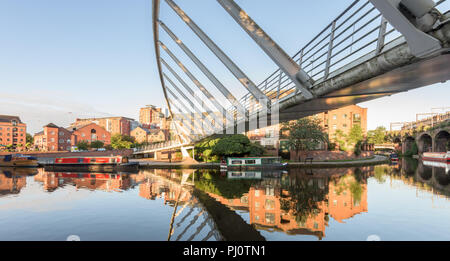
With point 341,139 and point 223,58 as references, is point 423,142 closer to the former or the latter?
point 341,139

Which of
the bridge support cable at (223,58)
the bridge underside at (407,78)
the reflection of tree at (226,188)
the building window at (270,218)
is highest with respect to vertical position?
the bridge support cable at (223,58)

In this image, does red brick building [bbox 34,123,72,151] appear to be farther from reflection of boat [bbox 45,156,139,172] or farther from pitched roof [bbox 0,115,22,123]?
reflection of boat [bbox 45,156,139,172]

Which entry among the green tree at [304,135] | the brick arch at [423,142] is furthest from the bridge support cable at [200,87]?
the brick arch at [423,142]

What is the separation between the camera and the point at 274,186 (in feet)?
57.4

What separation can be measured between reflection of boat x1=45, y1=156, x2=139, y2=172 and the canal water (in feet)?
42.8

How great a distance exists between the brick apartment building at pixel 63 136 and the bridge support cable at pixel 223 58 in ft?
240

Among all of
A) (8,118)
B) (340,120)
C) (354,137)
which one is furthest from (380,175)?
(8,118)

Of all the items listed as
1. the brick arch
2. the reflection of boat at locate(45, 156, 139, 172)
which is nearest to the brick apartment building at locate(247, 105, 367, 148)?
the reflection of boat at locate(45, 156, 139, 172)

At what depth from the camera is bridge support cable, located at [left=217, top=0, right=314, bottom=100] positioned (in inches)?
242

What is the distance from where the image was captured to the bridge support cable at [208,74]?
12.7 m

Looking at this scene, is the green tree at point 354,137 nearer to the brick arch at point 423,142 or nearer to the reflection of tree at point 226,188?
the brick arch at point 423,142

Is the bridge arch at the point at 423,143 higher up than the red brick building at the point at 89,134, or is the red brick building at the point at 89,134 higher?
the red brick building at the point at 89,134
